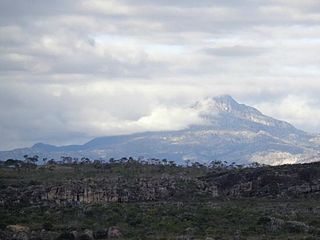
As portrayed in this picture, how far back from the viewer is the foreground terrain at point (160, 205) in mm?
79500

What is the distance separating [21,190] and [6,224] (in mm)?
33489

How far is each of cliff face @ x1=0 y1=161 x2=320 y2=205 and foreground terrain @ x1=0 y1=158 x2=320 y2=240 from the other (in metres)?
0.16

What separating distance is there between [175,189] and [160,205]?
59.2 feet

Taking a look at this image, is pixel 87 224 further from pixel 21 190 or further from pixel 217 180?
pixel 217 180

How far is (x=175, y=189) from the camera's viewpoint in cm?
12244

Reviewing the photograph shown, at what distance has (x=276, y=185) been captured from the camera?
119562mm

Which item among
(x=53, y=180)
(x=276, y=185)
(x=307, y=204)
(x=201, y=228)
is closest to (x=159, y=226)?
(x=201, y=228)

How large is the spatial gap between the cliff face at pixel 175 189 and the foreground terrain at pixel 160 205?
0.16 meters

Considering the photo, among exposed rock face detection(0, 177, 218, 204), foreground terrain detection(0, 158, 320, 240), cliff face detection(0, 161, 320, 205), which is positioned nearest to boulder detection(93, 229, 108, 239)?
foreground terrain detection(0, 158, 320, 240)

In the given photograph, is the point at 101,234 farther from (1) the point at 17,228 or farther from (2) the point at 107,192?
(2) the point at 107,192

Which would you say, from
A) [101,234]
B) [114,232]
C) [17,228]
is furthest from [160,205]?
[17,228]

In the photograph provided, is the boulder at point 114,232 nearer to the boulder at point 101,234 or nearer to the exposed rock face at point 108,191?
the boulder at point 101,234

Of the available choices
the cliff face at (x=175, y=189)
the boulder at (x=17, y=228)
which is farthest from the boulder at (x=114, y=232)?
the cliff face at (x=175, y=189)

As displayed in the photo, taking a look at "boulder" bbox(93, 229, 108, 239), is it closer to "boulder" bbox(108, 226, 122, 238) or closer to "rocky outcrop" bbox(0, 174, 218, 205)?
"boulder" bbox(108, 226, 122, 238)
